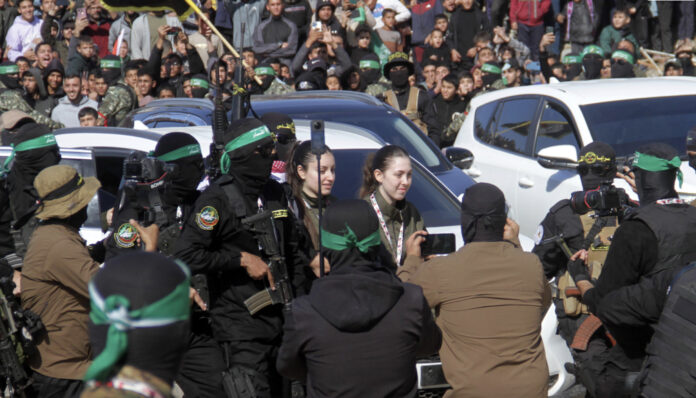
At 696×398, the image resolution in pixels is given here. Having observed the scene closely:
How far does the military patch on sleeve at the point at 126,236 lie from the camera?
17.0 ft

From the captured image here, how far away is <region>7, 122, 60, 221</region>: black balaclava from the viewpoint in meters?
6.37

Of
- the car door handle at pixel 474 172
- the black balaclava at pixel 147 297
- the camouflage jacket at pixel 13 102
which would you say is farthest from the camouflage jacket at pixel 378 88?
the black balaclava at pixel 147 297

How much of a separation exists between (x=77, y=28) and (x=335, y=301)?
1561cm

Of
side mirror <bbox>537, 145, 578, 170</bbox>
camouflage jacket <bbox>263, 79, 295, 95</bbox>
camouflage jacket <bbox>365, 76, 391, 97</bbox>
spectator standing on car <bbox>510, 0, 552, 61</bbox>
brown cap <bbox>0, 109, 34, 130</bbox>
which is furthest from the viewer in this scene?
spectator standing on car <bbox>510, 0, 552, 61</bbox>

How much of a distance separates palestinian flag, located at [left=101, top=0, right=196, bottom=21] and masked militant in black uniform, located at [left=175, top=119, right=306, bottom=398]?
381cm

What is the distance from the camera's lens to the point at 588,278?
5.32 m

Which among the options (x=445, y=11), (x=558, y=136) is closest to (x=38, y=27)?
(x=445, y=11)

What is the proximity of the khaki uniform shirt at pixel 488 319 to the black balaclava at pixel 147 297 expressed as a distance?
196cm

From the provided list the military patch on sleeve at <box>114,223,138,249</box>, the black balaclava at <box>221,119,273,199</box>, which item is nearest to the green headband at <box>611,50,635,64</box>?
the black balaclava at <box>221,119,273,199</box>

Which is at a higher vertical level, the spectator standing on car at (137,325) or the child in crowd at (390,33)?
the spectator standing on car at (137,325)

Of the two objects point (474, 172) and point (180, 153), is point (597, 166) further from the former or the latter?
point (474, 172)

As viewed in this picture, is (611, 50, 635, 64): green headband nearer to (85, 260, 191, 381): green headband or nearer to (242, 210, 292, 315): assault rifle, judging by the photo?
(242, 210, 292, 315): assault rifle

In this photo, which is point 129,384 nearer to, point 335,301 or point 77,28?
point 335,301

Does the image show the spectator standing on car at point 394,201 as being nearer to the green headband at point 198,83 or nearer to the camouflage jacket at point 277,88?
the camouflage jacket at point 277,88
